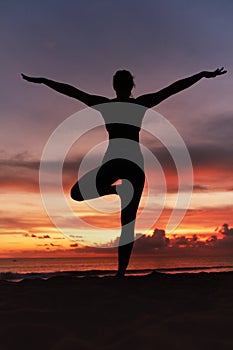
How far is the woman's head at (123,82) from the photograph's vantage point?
19.6ft

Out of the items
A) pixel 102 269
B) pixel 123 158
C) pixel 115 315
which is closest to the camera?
pixel 115 315

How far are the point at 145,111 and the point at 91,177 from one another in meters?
1.15

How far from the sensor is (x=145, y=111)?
19.6 ft

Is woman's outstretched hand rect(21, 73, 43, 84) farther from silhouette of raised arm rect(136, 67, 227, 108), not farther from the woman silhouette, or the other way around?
silhouette of raised arm rect(136, 67, 227, 108)

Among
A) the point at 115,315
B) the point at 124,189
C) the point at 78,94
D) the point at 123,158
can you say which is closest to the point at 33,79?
the point at 78,94

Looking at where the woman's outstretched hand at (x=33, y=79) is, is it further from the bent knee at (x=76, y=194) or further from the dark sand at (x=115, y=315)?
the dark sand at (x=115, y=315)

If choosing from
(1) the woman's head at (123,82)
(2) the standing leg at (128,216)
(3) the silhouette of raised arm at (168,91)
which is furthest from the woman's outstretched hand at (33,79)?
(2) the standing leg at (128,216)

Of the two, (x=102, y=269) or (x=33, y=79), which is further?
(x=102, y=269)

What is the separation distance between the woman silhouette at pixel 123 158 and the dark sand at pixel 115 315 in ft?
2.77

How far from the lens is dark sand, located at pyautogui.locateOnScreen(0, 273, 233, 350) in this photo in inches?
119

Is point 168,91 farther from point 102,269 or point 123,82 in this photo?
point 102,269

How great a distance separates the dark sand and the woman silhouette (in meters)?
0.84

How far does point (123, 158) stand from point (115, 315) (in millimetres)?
2461

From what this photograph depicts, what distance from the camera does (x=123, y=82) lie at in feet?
19.6
